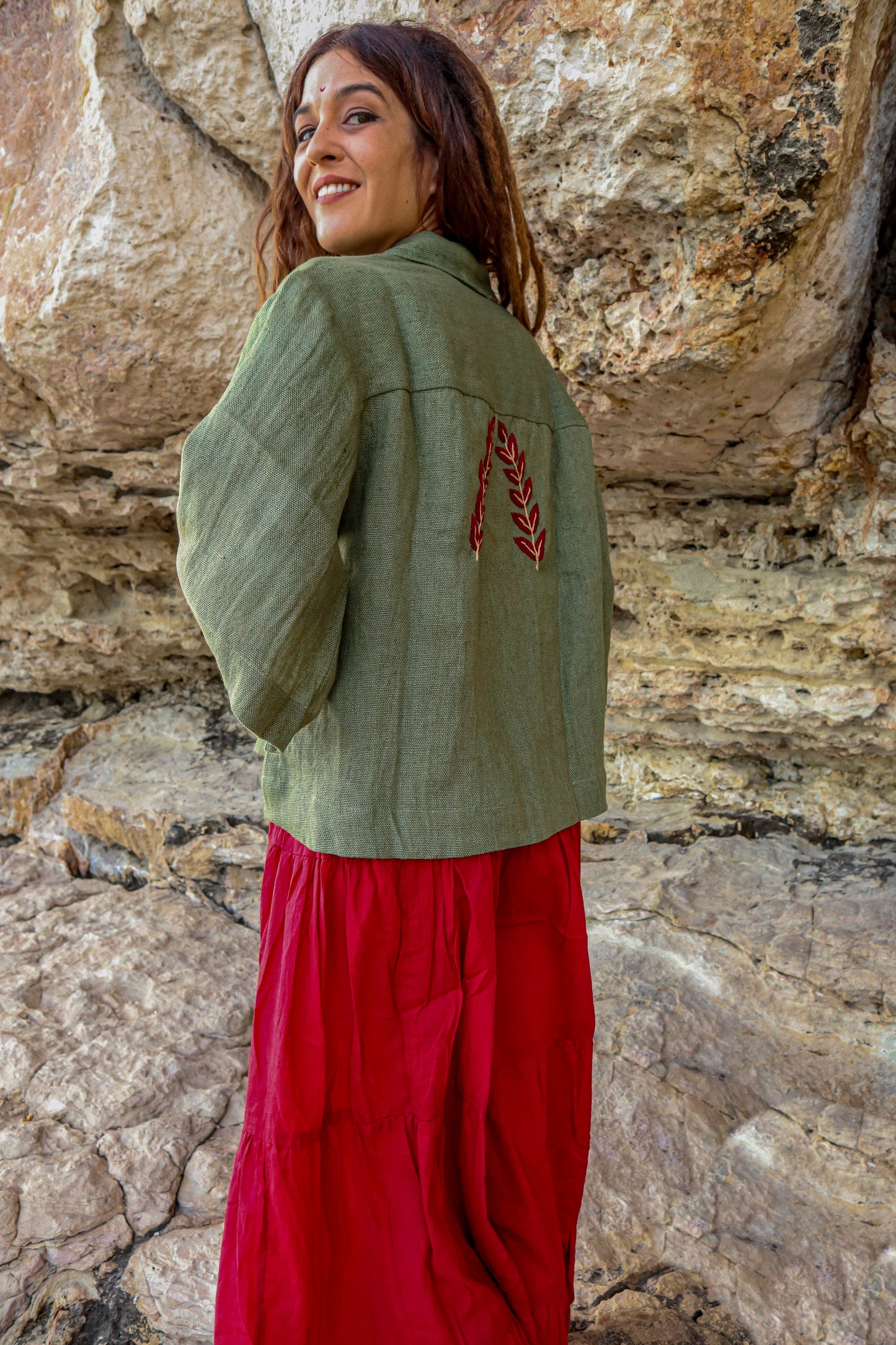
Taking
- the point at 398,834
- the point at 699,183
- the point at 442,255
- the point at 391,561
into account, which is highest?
the point at 699,183

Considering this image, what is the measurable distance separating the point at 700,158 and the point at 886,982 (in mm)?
1517

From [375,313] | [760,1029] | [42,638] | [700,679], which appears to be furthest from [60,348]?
[760,1029]

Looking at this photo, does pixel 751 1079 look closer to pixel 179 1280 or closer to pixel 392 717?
pixel 179 1280

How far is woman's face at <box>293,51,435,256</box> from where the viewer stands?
3.06ft

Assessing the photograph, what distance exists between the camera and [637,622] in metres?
2.29

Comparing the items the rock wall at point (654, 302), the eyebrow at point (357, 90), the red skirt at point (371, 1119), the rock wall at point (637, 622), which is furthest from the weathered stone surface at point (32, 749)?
the eyebrow at point (357, 90)

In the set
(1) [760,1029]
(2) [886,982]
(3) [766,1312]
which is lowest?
(3) [766,1312]

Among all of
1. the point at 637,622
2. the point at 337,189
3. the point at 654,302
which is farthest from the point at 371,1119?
the point at 637,622

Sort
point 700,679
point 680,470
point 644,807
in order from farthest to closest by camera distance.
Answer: point 644,807, point 700,679, point 680,470

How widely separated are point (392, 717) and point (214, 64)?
64.9 inches

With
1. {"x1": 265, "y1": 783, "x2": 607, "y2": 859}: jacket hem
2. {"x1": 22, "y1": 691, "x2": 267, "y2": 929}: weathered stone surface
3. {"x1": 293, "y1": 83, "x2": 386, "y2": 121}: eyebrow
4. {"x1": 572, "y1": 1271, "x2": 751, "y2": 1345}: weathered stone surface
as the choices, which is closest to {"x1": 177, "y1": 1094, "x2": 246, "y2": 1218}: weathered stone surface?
{"x1": 572, "y1": 1271, "x2": 751, "y2": 1345}: weathered stone surface

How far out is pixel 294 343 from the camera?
2.54ft

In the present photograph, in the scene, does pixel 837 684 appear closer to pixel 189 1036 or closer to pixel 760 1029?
pixel 760 1029

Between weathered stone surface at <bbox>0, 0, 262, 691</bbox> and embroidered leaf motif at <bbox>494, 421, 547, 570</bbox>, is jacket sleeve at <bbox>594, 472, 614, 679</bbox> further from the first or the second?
weathered stone surface at <bbox>0, 0, 262, 691</bbox>
